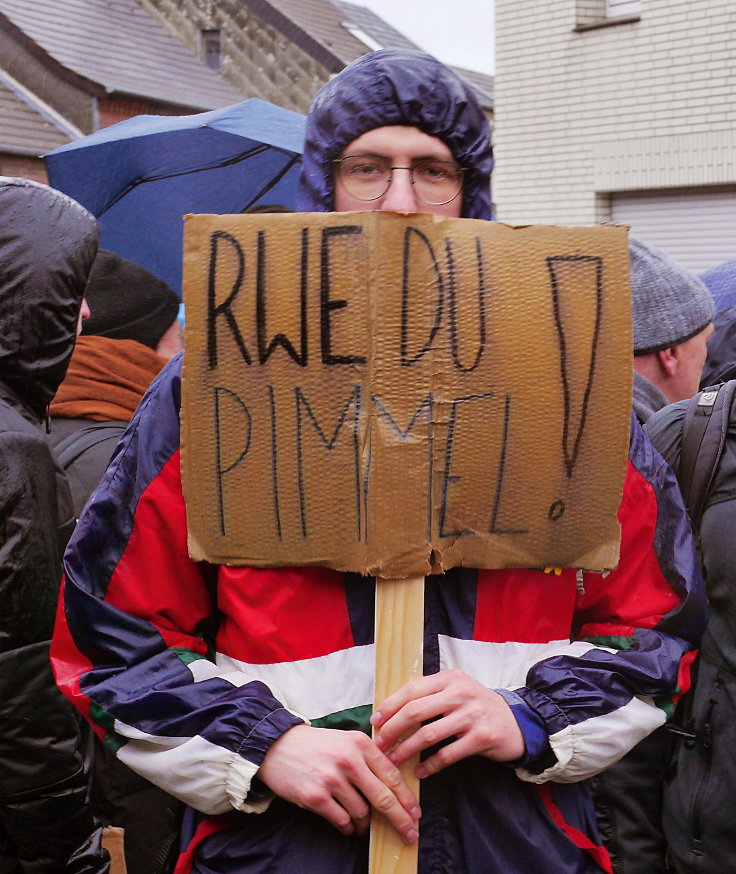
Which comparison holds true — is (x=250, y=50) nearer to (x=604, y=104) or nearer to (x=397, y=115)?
(x=604, y=104)

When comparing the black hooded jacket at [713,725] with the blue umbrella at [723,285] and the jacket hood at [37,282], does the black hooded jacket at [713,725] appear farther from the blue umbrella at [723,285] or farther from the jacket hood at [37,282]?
the blue umbrella at [723,285]

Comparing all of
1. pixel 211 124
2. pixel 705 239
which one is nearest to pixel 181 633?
pixel 211 124

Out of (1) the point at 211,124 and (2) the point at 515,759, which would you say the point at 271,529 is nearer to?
(2) the point at 515,759

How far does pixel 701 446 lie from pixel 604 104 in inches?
394

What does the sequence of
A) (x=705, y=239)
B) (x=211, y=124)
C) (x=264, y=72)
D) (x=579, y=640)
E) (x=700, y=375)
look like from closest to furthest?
(x=579, y=640) → (x=700, y=375) → (x=211, y=124) → (x=705, y=239) → (x=264, y=72)

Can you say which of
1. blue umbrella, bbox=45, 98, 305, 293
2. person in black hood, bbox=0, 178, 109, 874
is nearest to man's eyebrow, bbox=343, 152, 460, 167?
person in black hood, bbox=0, 178, 109, 874

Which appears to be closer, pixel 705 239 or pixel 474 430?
pixel 474 430

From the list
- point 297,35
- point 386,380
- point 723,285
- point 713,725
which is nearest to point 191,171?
point 723,285

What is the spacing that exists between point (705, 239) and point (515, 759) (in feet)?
34.7

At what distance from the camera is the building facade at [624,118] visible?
418 inches

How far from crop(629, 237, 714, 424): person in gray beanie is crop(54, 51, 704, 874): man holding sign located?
5.28 feet

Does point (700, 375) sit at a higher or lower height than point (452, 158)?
lower

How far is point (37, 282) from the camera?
220 centimetres

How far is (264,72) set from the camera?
23.9 m
